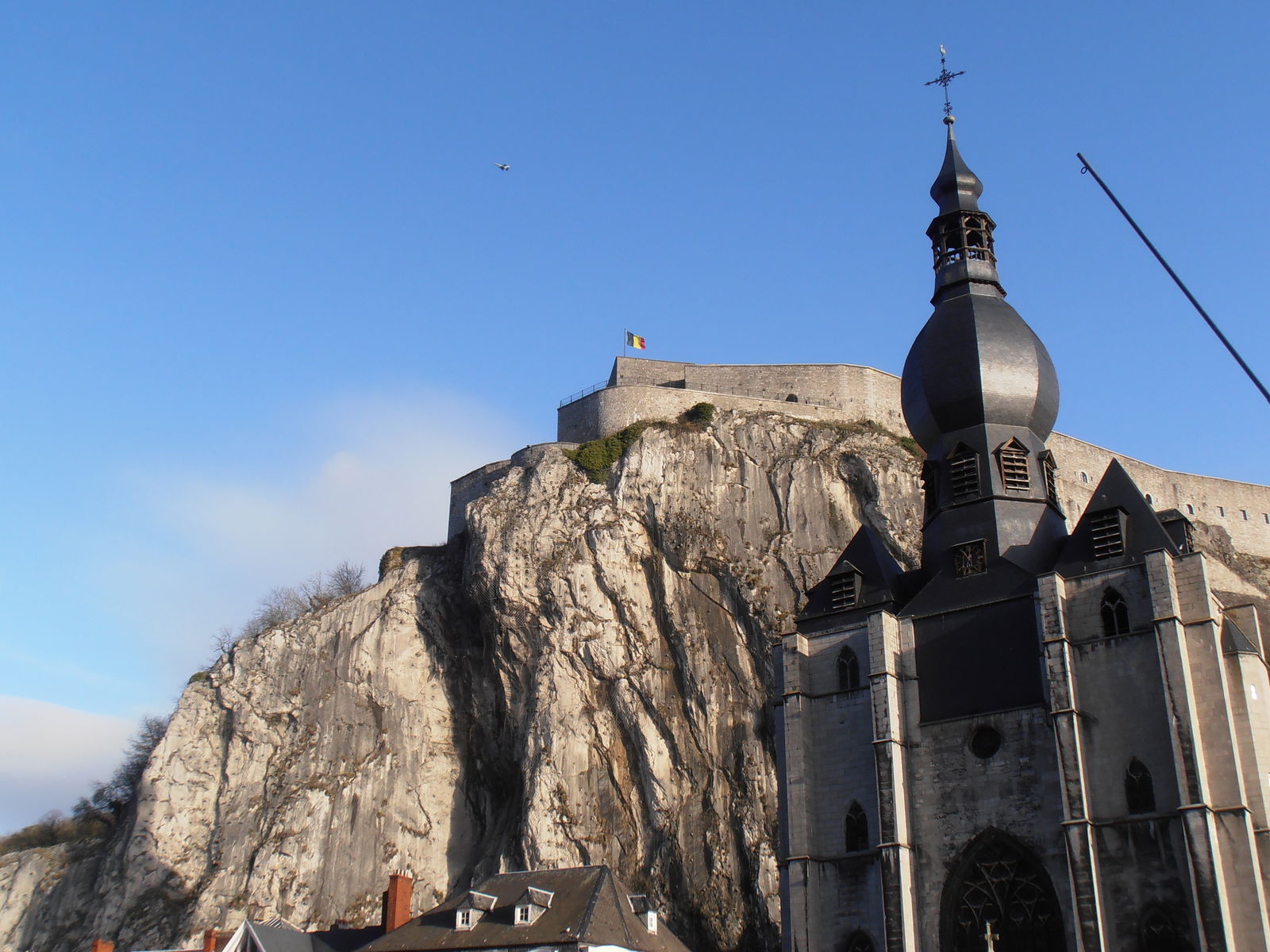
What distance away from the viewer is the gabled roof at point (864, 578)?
2282 cm

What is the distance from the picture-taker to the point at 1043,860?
18.9 meters

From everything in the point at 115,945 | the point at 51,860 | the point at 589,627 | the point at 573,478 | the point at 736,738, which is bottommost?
the point at 115,945

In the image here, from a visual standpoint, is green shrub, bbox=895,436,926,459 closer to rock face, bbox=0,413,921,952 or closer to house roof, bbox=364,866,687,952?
rock face, bbox=0,413,921,952

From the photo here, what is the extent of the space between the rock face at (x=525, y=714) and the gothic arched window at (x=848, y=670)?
8855 millimetres

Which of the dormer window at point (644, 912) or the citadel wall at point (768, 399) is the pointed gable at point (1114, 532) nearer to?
the dormer window at point (644, 912)

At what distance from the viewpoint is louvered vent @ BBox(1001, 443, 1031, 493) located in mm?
22844

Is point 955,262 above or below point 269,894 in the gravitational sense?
above

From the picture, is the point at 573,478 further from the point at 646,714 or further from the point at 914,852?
the point at 914,852

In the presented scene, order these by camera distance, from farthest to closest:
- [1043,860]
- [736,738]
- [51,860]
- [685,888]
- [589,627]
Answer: [51,860] < [589,627] < [736,738] < [685,888] < [1043,860]

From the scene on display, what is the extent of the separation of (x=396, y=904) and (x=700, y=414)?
61.0 feet

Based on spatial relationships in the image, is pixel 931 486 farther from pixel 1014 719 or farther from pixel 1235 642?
pixel 1235 642

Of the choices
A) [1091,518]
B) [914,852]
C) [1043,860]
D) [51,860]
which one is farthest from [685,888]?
[51,860]

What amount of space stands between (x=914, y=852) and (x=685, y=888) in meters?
10.4

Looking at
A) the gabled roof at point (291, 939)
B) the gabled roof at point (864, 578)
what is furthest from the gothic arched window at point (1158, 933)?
the gabled roof at point (291, 939)
